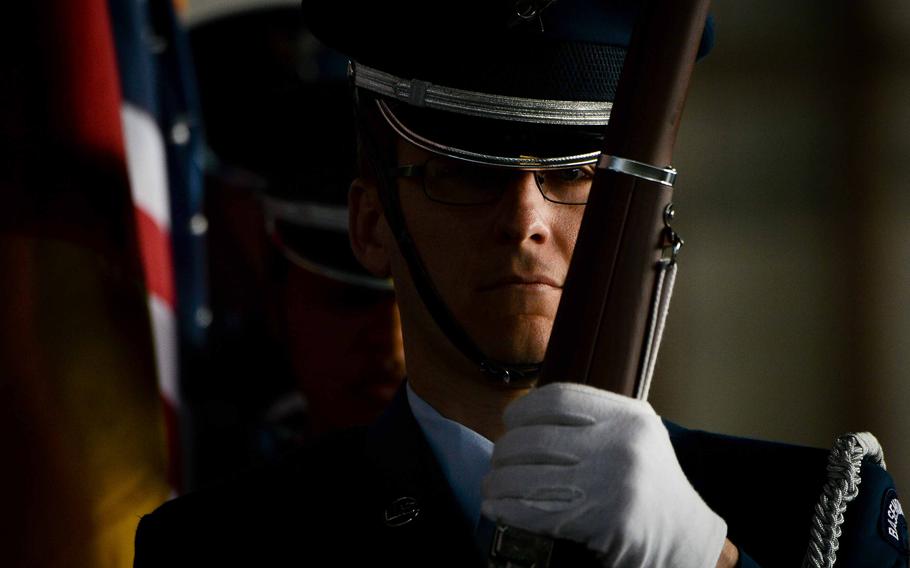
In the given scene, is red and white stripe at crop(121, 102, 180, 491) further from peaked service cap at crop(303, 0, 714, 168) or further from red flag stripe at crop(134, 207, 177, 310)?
peaked service cap at crop(303, 0, 714, 168)

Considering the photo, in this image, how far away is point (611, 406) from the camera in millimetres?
1661

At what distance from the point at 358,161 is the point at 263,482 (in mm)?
523

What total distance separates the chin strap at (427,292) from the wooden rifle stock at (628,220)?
0.66 feet

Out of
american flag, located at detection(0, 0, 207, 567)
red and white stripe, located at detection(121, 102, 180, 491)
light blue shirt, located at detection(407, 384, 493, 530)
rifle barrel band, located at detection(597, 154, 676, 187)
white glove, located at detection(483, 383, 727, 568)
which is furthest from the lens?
red and white stripe, located at detection(121, 102, 180, 491)

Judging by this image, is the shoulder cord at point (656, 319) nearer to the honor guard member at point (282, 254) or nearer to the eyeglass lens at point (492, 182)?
the eyeglass lens at point (492, 182)

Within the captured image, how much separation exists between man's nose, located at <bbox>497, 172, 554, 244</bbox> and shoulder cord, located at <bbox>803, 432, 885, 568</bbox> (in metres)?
0.51

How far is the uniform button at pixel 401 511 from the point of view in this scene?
6.81 feet

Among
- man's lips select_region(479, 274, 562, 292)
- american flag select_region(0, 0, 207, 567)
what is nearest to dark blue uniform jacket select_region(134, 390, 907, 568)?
man's lips select_region(479, 274, 562, 292)

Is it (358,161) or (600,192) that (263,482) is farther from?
(600,192)

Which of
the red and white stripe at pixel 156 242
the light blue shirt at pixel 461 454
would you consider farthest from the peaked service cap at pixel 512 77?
the red and white stripe at pixel 156 242

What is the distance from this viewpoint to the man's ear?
2.21 m

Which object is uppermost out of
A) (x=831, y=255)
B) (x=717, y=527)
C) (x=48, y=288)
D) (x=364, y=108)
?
(x=364, y=108)

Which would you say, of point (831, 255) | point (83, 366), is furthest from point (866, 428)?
point (83, 366)

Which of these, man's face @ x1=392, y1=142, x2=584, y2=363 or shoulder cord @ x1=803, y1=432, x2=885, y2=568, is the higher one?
man's face @ x1=392, y1=142, x2=584, y2=363
